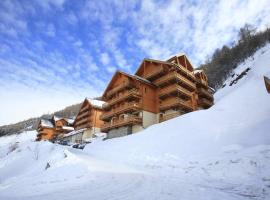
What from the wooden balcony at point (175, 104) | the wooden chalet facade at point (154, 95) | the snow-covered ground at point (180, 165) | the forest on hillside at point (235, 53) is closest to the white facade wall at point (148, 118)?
the wooden chalet facade at point (154, 95)

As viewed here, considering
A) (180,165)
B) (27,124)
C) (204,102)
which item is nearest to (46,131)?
(204,102)

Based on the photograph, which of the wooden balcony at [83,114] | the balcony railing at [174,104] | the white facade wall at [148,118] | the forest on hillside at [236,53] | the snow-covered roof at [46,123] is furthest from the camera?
the snow-covered roof at [46,123]

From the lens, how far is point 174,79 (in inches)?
1415

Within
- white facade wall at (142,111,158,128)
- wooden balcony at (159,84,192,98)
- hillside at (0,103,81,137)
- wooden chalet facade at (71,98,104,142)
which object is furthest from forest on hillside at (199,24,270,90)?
hillside at (0,103,81,137)

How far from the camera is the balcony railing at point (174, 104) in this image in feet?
111

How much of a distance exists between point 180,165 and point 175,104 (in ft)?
66.7

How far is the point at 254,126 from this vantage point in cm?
1578

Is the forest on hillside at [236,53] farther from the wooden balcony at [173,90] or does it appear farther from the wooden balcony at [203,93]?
the wooden balcony at [173,90]

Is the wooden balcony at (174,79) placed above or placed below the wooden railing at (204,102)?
above

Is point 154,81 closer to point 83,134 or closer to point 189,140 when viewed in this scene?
point 189,140

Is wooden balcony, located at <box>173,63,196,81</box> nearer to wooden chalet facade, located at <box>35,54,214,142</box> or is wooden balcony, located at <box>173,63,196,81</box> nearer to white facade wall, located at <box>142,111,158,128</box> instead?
wooden chalet facade, located at <box>35,54,214,142</box>

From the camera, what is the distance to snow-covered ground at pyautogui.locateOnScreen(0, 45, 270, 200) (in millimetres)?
7878

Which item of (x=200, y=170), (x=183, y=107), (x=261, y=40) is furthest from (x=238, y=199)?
(x=261, y=40)

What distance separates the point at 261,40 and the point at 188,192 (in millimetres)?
54483
